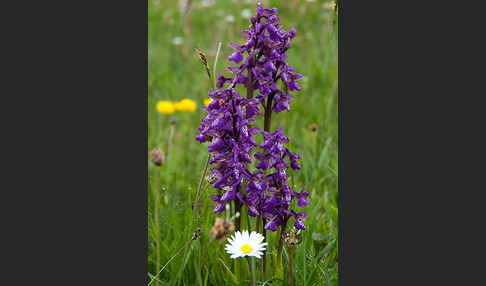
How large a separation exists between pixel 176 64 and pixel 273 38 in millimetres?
3710

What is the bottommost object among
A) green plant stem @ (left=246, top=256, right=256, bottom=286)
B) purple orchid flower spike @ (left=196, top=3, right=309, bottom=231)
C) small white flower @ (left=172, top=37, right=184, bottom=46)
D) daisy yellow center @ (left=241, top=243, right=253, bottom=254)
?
green plant stem @ (left=246, top=256, right=256, bottom=286)

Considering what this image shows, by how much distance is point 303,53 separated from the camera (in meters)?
5.97

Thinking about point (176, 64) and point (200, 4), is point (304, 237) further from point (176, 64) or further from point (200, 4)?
point (200, 4)

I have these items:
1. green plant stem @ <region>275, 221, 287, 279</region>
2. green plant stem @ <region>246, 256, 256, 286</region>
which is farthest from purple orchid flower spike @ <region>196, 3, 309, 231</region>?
green plant stem @ <region>246, 256, 256, 286</region>

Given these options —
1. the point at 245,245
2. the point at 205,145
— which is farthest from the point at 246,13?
the point at 245,245

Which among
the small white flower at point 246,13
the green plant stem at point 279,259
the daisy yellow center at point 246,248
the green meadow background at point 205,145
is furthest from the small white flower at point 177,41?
the daisy yellow center at point 246,248

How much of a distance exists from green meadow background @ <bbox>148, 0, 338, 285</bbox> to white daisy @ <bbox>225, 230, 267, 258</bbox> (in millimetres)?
128

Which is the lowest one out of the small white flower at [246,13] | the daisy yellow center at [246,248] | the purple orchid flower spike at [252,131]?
the daisy yellow center at [246,248]

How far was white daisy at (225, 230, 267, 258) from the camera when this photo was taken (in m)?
2.17

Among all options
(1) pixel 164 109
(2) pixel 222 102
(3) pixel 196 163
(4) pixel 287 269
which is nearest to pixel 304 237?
(4) pixel 287 269

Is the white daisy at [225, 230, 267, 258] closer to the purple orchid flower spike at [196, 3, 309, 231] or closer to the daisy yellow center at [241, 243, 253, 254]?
the daisy yellow center at [241, 243, 253, 254]

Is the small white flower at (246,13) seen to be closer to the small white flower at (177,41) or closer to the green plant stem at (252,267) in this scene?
the small white flower at (177,41)

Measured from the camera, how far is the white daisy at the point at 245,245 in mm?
2166

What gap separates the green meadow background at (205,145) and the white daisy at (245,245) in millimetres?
128
